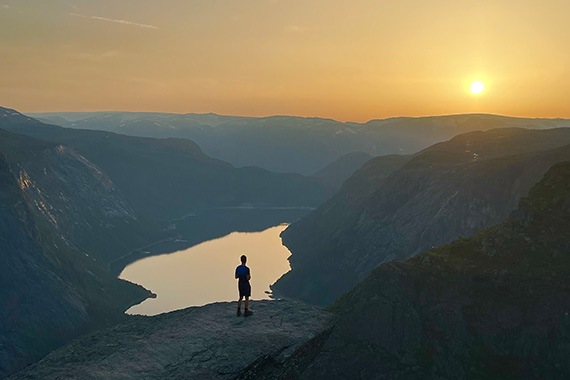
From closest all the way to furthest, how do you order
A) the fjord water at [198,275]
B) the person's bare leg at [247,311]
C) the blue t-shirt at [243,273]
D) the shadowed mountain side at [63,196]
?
the person's bare leg at [247,311], the blue t-shirt at [243,273], the fjord water at [198,275], the shadowed mountain side at [63,196]

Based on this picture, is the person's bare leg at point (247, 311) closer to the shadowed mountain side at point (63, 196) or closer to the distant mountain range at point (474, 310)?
the distant mountain range at point (474, 310)

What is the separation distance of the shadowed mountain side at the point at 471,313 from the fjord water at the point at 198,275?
2749 inches

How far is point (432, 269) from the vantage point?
60625 mm

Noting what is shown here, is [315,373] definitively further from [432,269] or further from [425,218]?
[425,218]

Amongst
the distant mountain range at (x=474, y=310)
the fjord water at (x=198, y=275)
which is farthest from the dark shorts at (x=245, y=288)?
the fjord water at (x=198, y=275)

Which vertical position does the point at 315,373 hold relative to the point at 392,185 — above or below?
below

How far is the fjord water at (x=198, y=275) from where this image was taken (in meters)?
129

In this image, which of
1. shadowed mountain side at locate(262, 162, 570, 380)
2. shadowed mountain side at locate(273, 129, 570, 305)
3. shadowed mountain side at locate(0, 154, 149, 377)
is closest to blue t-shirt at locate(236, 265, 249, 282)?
shadowed mountain side at locate(262, 162, 570, 380)

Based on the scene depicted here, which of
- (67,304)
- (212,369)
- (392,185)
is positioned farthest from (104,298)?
(212,369)

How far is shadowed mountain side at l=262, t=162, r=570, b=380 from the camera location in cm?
5222

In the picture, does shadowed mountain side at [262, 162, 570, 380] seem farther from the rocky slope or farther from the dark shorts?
the dark shorts

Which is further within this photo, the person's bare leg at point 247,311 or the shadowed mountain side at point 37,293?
the shadowed mountain side at point 37,293

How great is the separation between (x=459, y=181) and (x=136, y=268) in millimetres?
106191

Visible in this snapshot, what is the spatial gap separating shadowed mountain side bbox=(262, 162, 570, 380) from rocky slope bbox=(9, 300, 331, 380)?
103ft
